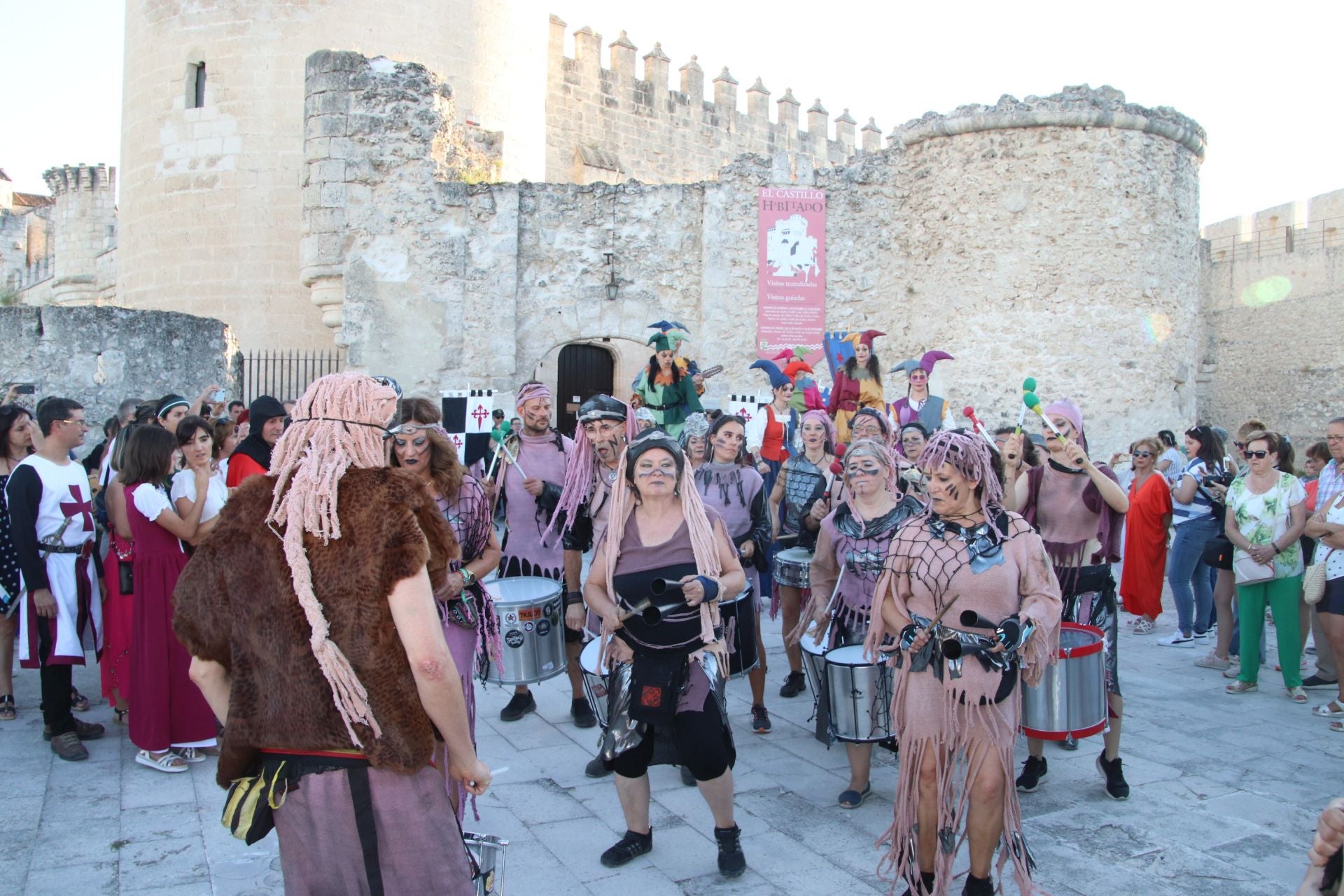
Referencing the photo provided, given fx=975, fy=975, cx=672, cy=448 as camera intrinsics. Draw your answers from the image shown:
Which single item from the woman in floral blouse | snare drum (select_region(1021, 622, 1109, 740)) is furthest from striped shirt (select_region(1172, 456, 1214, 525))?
snare drum (select_region(1021, 622, 1109, 740))

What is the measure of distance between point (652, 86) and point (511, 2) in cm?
701

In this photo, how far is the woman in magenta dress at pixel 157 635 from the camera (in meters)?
4.80

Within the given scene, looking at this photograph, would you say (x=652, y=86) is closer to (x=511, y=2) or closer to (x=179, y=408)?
(x=511, y=2)

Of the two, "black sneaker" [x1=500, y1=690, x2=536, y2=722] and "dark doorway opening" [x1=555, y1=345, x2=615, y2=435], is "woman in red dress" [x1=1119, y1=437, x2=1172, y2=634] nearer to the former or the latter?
"black sneaker" [x1=500, y1=690, x2=536, y2=722]

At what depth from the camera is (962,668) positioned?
331 cm

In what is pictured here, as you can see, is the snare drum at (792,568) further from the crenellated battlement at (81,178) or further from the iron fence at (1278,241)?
the crenellated battlement at (81,178)

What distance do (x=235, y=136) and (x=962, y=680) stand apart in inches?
660

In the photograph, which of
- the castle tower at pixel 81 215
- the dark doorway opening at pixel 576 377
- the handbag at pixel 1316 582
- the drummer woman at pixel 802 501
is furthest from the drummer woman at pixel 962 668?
the castle tower at pixel 81 215

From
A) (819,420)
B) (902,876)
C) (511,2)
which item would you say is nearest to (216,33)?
(511,2)

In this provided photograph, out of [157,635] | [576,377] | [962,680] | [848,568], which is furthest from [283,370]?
[962,680]

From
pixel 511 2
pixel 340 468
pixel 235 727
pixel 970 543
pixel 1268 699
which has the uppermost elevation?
pixel 511 2

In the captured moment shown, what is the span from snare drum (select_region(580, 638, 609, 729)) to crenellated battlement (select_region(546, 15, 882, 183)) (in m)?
19.8

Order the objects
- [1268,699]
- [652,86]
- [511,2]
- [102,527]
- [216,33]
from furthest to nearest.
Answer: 1. [652,86]
2. [511,2]
3. [216,33]
4. [1268,699]
5. [102,527]

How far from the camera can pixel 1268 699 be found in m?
6.27
